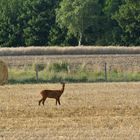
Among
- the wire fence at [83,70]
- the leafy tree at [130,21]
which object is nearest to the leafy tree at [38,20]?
the leafy tree at [130,21]

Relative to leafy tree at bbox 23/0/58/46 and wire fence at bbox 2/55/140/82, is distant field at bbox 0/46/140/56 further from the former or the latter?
wire fence at bbox 2/55/140/82

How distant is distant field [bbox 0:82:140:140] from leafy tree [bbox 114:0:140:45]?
48.8 m

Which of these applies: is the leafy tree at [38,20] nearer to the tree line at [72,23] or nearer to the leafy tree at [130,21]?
the tree line at [72,23]

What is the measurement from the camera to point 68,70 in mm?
35938

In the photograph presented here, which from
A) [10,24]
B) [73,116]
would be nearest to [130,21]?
[10,24]

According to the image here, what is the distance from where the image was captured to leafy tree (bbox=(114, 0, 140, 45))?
7319 centimetres

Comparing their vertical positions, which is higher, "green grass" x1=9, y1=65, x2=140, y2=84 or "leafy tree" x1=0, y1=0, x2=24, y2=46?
"green grass" x1=9, y1=65, x2=140, y2=84

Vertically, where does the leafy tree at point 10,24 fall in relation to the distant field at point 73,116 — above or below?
below

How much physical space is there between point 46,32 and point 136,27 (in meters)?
10.7

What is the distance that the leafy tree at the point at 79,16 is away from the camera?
7443 cm

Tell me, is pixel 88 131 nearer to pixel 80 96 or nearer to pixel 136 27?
pixel 80 96

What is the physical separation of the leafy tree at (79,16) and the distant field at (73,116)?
49.7 m

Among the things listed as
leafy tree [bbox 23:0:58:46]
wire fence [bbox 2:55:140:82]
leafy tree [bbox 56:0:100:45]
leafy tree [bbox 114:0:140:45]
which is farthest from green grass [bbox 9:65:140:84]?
leafy tree [bbox 23:0:58:46]

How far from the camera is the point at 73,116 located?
56.1ft
